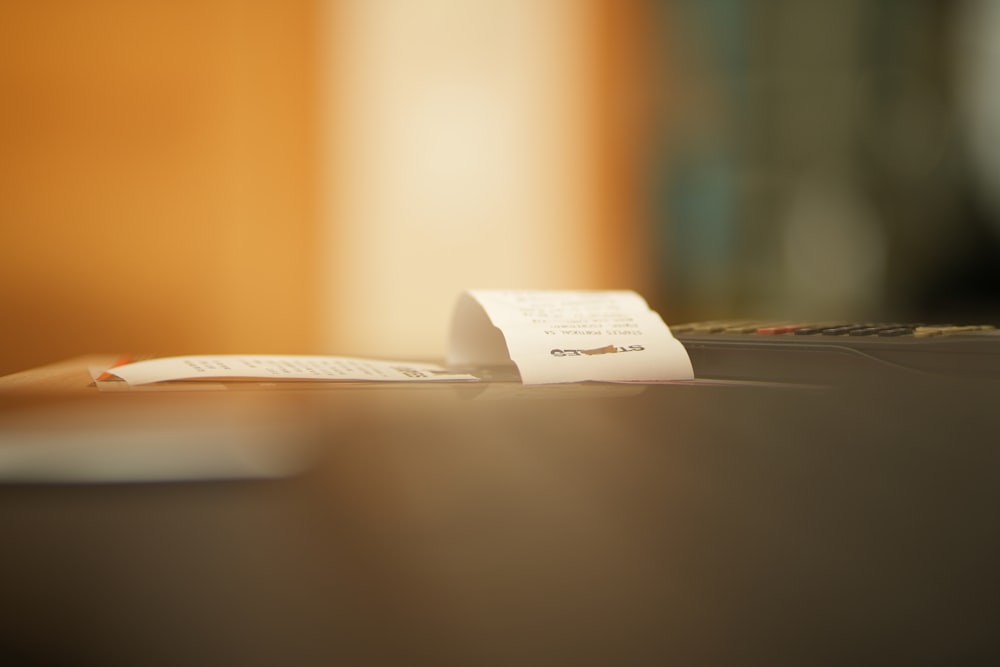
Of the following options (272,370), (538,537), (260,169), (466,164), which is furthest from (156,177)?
(538,537)

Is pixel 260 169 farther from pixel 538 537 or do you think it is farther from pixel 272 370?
pixel 538 537

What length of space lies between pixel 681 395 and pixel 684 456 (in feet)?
0.20

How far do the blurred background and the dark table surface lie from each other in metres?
0.55

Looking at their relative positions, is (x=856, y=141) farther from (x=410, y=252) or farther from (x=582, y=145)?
(x=410, y=252)

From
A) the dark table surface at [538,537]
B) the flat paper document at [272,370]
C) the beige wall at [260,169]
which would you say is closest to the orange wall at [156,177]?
the beige wall at [260,169]

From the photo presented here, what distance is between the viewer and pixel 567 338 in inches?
19.7

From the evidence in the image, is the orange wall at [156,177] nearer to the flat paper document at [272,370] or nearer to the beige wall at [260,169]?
the beige wall at [260,169]

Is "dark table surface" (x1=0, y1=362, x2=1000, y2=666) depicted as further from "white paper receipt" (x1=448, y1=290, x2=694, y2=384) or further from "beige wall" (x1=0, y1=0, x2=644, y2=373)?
"beige wall" (x1=0, y1=0, x2=644, y2=373)

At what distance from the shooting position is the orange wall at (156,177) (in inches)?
41.3

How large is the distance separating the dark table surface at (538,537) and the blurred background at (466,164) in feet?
1.82

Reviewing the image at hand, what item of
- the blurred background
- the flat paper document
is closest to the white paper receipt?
the flat paper document

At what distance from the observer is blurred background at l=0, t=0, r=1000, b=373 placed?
3.51ft

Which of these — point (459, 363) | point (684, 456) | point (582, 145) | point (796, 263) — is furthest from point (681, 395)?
point (796, 263)

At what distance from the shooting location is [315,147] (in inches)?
46.6
